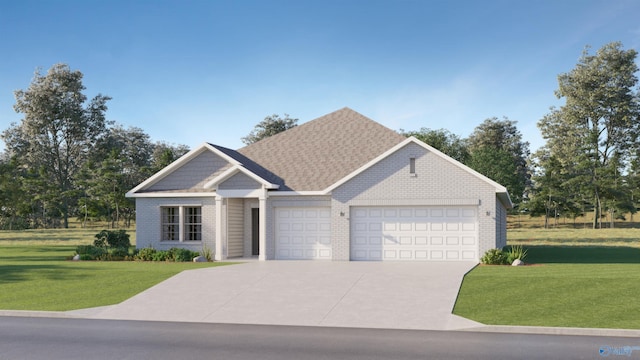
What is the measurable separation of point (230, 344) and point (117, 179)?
189 ft

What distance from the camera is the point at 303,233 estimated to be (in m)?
28.1

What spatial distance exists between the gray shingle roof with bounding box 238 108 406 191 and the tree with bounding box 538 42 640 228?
43116 millimetres

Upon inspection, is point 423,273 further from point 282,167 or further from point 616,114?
point 616,114

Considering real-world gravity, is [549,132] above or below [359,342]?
above

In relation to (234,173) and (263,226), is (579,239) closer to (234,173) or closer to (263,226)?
(263,226)

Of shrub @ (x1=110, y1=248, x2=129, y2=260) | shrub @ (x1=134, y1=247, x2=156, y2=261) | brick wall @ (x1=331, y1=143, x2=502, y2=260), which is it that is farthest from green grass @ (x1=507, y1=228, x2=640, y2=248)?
shrub @ (x1=110, y1=248, x2=129, y2=260)

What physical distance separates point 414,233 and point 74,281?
44.4 feet

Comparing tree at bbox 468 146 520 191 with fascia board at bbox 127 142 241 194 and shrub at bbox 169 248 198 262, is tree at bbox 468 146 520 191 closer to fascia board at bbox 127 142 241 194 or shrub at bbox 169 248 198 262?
fascia board at bbox 127 142 241 194

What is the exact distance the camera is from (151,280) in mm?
21094

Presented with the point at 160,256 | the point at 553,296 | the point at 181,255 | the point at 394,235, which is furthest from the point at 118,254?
the point at 553,296

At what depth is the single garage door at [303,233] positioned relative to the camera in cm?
2786

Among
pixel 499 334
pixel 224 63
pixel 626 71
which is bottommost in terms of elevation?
pixel 499 334

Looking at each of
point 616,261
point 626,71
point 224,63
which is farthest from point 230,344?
point 626,71

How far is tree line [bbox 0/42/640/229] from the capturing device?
67125 millimetres
